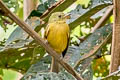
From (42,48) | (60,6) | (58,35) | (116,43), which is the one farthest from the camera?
(58,35)

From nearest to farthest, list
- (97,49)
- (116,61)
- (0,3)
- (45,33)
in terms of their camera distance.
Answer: (0,3) < (116,61) < (97,49) < (45,33)

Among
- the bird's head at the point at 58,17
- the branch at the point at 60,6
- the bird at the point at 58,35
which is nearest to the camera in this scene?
the branch at the point at 60,6

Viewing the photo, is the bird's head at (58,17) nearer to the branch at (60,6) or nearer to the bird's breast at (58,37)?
the bird's breast at (58,37)

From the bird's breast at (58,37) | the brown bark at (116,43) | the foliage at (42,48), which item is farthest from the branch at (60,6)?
Result: the brown bark at (116,43)

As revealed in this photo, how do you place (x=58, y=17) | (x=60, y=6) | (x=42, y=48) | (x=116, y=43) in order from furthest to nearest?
(x=58, y=17) < (x=60, y=6) < (x=42, y=48) < (x=116, y=43)

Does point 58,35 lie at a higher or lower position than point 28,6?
lower

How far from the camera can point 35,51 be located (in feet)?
7.24

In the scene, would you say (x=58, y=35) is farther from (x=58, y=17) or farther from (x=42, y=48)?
(x=42, y=48)

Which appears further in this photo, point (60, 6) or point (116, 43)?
point (60, 6)

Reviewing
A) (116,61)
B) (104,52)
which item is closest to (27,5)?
(104,52)

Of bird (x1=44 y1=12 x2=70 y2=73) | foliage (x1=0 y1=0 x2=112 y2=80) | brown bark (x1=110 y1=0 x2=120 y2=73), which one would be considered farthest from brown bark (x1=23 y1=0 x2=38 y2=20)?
brown bark (x1=110 y1=0 x2=120 y2=73)

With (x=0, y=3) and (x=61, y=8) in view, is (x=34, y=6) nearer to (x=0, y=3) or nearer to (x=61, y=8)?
(x=61, y=8)

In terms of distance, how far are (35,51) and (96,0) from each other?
560 mm

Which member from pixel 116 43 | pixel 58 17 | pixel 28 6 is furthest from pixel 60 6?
pixel 116 43
